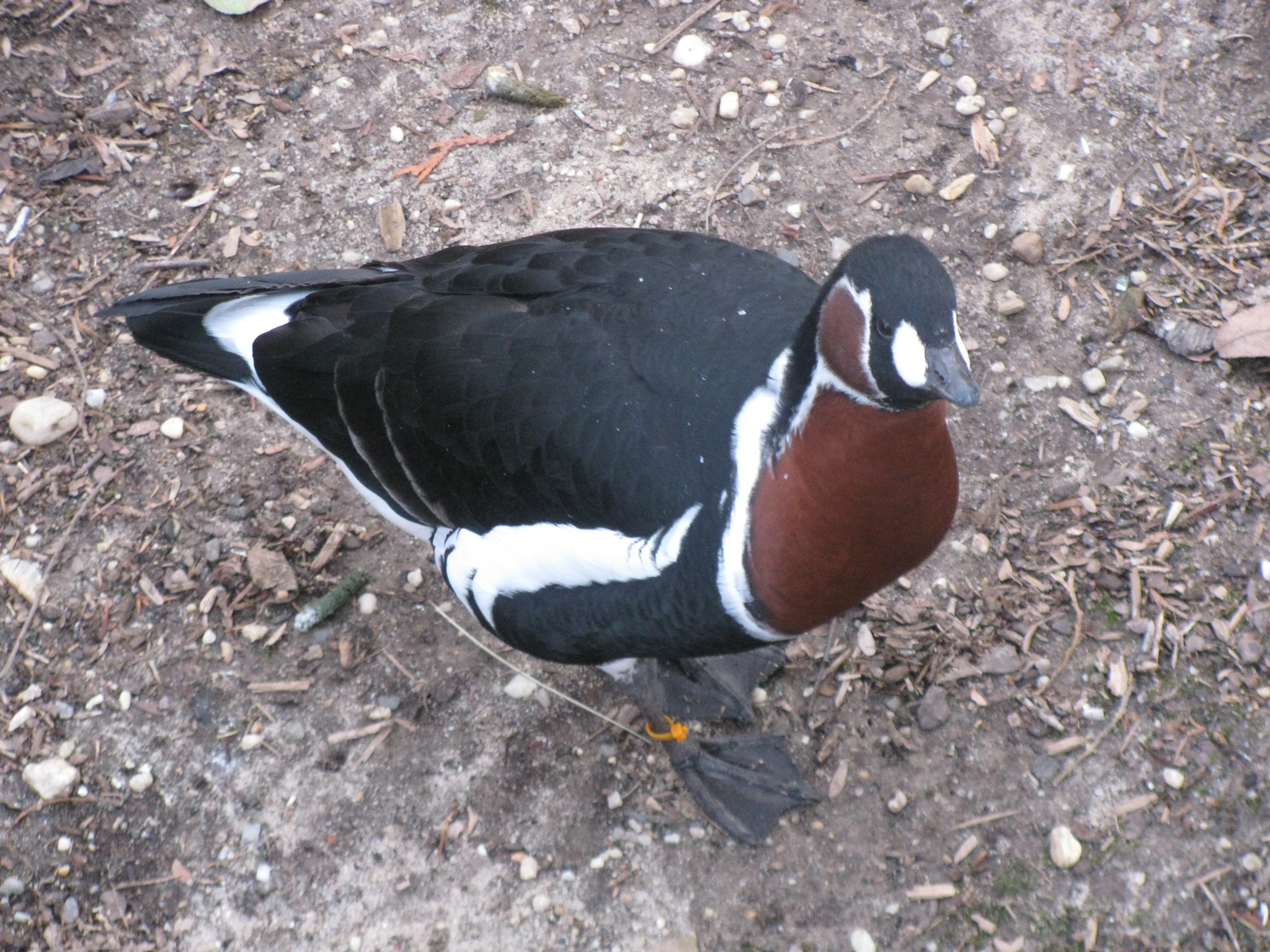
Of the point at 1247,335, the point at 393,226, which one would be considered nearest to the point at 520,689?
the point at 393,226

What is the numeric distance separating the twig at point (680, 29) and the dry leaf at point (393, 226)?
1.11 m

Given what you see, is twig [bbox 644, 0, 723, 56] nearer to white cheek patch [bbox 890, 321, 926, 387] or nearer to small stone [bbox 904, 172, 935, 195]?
small stone [bbox 904, 172, 935, 195]

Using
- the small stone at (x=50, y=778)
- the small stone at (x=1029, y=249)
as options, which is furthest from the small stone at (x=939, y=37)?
the small stone at (x=50, y=778)

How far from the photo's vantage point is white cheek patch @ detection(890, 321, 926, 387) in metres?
1.89

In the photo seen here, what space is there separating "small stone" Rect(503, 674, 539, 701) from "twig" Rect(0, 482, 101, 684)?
1.35m

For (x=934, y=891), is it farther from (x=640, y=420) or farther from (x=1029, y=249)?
(x=1029, y=249)

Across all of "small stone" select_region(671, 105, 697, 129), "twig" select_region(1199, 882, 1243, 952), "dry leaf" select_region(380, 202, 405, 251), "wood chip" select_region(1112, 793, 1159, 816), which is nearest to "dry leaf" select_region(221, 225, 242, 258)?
"dry leaf" select_region(380, 202, 405, 251)

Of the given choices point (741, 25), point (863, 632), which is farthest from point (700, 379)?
point (741, 25)

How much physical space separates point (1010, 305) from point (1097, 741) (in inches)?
53.5

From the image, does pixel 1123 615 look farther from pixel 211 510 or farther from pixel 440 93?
pixel 440 93

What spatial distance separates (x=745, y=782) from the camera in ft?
8.93

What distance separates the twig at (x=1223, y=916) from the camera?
2432mm

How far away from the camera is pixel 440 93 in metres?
3.87

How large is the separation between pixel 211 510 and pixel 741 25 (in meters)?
2.53
